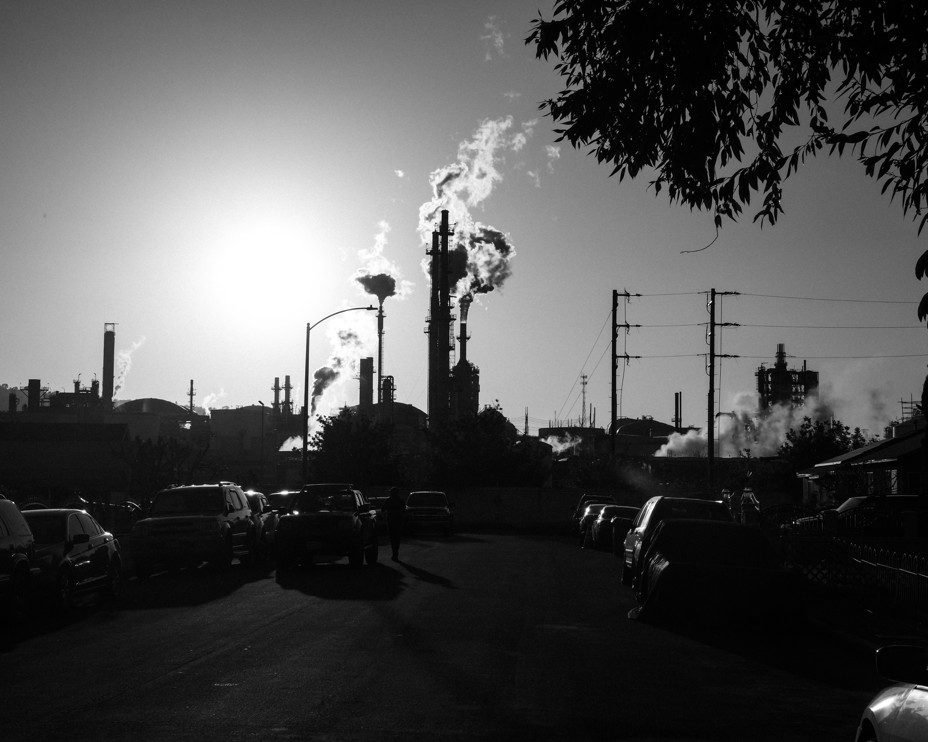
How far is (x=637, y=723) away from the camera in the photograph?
8273 millimetres

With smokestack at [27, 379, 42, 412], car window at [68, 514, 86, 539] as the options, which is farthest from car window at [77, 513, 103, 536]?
smokestack at [27, 379, 42, 412]

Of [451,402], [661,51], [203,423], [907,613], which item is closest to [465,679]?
[661,51]

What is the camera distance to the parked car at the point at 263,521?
25889mm

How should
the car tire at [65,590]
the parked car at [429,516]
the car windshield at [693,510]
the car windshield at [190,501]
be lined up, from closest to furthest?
1. the car tire at [65,590]
2. the car windshield at [693,510]
3. the car windshield at [190,501]
4. the parked car at [429,516]

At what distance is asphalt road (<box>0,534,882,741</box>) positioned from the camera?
8.16 meters

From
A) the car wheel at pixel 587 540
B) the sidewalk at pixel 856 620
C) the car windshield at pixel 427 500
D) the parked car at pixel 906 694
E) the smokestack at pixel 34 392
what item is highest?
the smokestack at pixel 34 392

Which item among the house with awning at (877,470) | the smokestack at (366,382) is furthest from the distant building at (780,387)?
the house with awning at (877,470)

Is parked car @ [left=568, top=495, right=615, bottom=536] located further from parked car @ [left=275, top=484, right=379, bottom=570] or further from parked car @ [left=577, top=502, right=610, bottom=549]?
parked car @ [left=275, top=484, right=379, bottom=570]

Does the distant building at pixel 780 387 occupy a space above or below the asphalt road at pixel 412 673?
above

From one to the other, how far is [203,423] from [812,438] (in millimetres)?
66643

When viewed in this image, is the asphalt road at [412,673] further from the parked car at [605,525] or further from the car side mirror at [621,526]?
the parked car at [605,525]

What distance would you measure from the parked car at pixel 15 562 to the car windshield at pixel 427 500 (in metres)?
26.6

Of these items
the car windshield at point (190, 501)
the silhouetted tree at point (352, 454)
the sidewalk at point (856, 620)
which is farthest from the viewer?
the silhouetted tree at point (352, 454)

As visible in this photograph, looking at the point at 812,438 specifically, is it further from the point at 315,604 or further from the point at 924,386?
the point at 924,386
